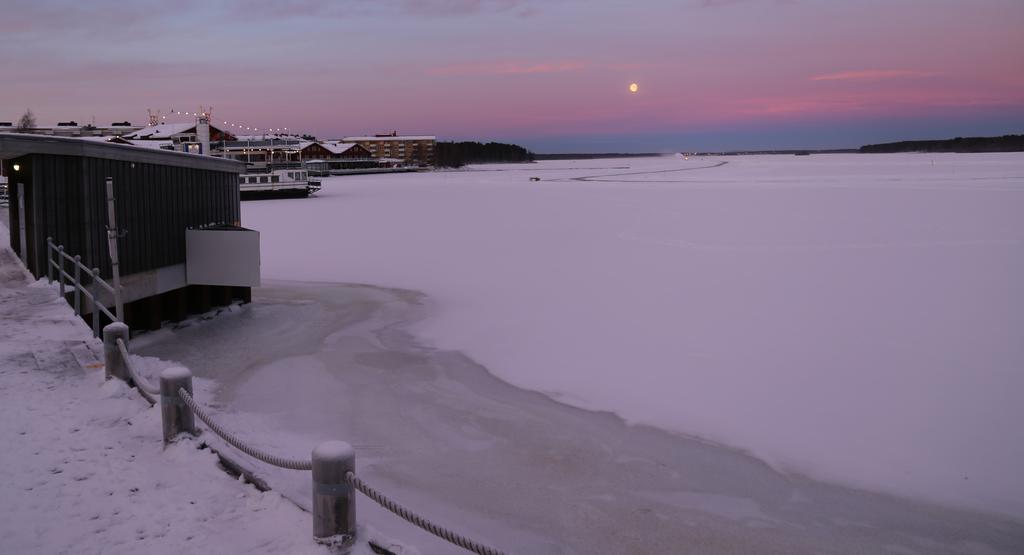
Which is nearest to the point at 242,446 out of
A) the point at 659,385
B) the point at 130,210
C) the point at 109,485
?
the point at 109,485

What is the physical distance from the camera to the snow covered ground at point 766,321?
10516 mm

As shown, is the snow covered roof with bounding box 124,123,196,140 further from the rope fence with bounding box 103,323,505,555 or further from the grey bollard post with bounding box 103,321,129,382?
the rope fence with bounding box 103,323,505,555

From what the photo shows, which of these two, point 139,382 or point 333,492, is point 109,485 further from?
point 333,492

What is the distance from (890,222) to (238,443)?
108 feet

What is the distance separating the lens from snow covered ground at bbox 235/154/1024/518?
10.5 m

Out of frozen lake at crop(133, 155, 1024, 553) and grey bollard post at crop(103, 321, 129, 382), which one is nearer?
frozen lake at crop(133, 155, 1024, 553)

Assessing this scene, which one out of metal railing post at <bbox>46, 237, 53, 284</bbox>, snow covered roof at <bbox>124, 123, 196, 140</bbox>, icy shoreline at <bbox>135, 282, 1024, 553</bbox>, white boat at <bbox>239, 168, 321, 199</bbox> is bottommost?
icy shoreline at <bbox>135, 282, 1024, 553</bbox>

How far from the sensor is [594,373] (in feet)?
44.6

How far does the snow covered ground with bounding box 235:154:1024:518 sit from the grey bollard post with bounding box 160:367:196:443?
619 cm

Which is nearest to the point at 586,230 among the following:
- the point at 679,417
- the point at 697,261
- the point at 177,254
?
the point at 697,261

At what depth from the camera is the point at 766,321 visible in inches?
659

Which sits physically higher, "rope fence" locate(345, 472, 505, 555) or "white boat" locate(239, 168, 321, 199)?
"white boat" locate(239, 168, 321, 199)

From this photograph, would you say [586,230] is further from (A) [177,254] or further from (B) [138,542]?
(B) [138,542]

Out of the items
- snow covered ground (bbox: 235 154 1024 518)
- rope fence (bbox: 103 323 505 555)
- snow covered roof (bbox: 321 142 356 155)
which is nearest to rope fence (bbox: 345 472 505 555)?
rope fence (bbox: 103 323 505 555)
